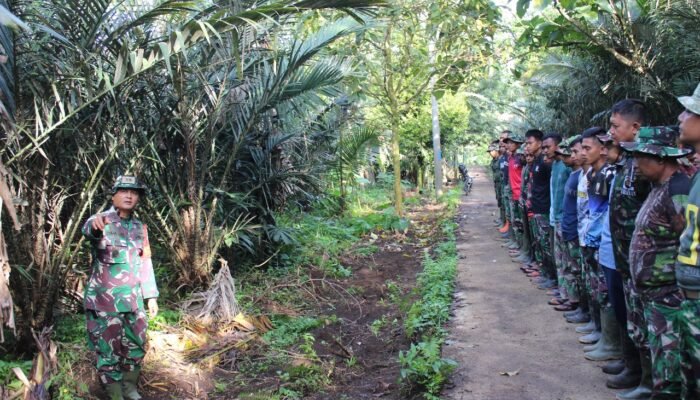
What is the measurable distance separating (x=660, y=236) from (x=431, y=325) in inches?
105

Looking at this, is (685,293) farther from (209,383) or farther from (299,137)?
(299,137)

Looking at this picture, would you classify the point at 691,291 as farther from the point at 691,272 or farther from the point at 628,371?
the point at 628,371

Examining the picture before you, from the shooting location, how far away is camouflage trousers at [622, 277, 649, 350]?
11.0 feet

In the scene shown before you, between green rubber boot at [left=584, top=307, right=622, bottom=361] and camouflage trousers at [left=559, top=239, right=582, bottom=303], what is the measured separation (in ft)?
2.98


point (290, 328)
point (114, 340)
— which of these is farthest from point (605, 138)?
point (114, 340)

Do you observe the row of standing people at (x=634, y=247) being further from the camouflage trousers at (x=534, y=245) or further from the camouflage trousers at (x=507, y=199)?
the camouflage trousers at (x=507, y=199)

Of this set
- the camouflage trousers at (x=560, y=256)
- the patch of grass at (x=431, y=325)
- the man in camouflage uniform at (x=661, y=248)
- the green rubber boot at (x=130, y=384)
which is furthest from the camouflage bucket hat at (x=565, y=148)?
the green rubber boot at (x=130, y=384)

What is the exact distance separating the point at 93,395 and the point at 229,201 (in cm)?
331

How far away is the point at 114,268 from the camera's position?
4.30 m

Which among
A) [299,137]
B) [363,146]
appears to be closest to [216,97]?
[299,137]

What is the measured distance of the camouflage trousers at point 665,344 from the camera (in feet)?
9.90

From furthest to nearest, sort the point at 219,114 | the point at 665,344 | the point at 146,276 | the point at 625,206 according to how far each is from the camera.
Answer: the point at 219,114 → the point at 146,276 → the point at 625,206 → the point at 665,344

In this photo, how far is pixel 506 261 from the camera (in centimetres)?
866

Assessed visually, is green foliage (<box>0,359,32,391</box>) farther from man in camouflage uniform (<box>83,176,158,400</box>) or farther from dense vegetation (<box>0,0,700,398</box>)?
man in camouflage uniform (<box>83,176,158,400</box>)
